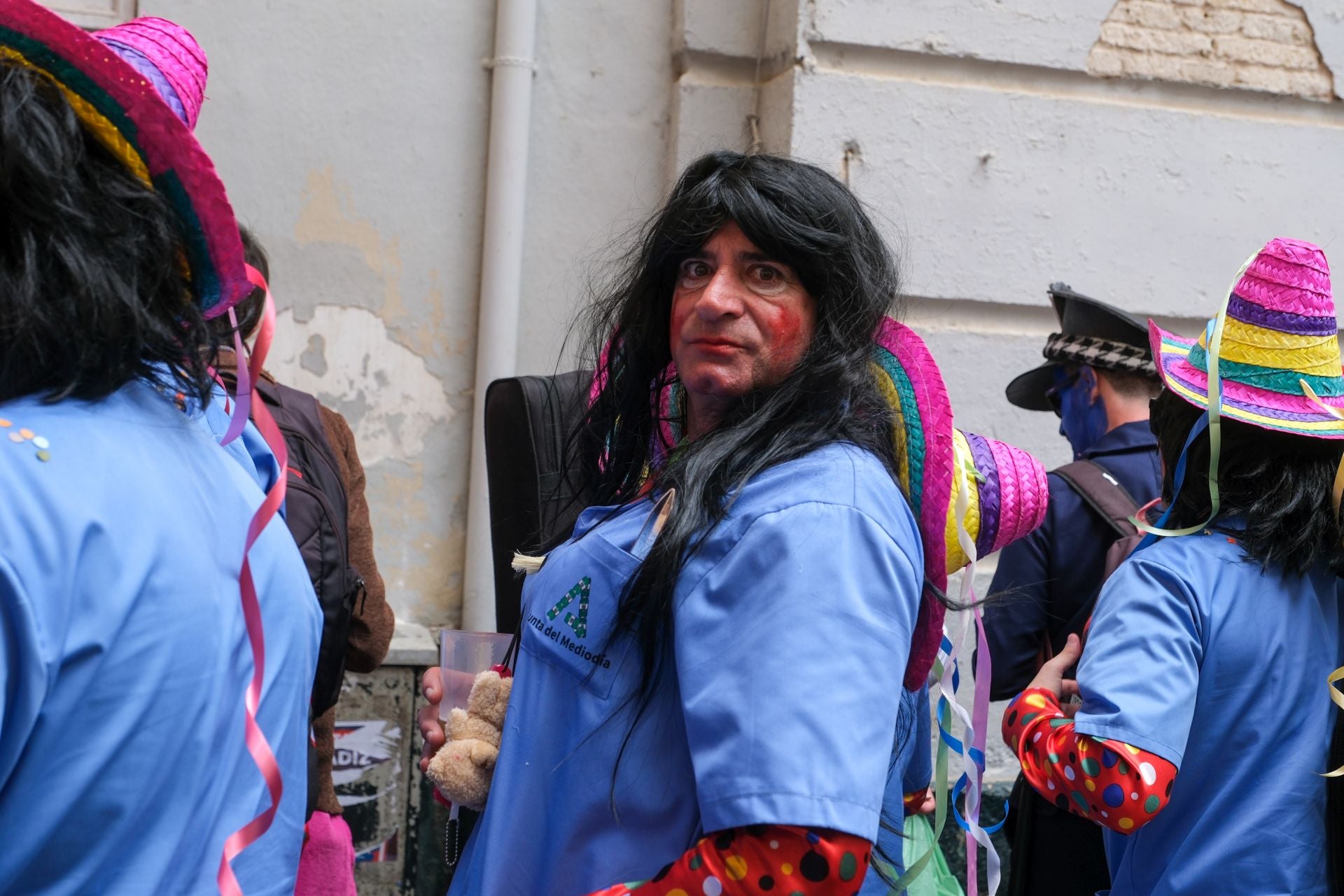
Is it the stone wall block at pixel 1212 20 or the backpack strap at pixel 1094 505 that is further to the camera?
the stone wall block at pixel 1212 20

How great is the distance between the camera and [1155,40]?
430cm

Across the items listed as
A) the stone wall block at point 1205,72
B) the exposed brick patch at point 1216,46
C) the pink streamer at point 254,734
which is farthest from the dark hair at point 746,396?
the stone wall block at point 1205,72

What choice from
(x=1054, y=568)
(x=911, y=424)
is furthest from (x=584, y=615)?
(x=1054, y=568)

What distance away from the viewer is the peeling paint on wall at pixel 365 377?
3.98 metres

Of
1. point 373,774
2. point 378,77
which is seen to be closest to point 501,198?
point 378,77

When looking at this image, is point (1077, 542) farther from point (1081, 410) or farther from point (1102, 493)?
point (1081, 410)

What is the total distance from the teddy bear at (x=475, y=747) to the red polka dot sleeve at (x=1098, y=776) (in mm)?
833

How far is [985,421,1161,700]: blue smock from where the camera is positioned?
2.87 m

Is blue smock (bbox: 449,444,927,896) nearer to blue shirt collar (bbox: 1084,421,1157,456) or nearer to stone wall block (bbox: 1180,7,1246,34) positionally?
blue shirt collar (bbox: 1084,421,1157,456)

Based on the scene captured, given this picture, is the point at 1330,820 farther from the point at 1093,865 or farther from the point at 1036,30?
the point at 1036,30

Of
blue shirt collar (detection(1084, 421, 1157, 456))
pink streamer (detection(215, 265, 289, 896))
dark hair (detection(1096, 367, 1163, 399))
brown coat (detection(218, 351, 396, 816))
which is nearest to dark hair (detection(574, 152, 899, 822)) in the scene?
pink streamer (detection(215, 265, 289, 896))

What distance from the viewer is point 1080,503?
2887 mm

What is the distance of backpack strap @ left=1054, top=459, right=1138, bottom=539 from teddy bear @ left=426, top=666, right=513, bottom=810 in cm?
162

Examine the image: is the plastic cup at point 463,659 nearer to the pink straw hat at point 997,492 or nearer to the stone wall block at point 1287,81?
the pink straw hat at point 997,492
